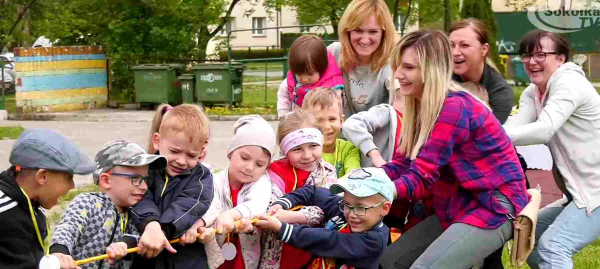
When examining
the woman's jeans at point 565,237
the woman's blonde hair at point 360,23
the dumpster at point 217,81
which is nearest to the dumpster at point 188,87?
the dumpster at point 217,81

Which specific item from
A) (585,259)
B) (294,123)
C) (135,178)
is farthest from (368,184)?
(585,259)

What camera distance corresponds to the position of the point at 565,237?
4719 millimetres

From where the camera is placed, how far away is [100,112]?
67.8 feet

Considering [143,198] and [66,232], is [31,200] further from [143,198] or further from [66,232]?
[143,198]

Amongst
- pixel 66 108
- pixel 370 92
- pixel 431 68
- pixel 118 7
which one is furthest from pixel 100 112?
pixel 431 68

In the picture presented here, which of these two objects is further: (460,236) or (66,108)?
(66,108)

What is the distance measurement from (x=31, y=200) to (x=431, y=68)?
202cm

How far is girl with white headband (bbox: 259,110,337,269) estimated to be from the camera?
4.33 meters

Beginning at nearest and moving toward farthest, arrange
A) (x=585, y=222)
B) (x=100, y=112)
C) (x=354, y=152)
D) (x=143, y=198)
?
(x=143, y=198), (x=585, y=222), (x=354, y=152), (x=100, y=112)

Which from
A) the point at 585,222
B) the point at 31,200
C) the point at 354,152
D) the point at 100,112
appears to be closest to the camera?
the point at 31,200

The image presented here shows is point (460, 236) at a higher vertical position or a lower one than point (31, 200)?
lower

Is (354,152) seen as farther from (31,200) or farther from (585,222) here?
(31,200)

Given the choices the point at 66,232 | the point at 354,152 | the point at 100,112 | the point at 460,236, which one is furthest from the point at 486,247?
the point at 100,112

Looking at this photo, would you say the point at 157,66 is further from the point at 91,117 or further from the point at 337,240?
the point at 337,240
